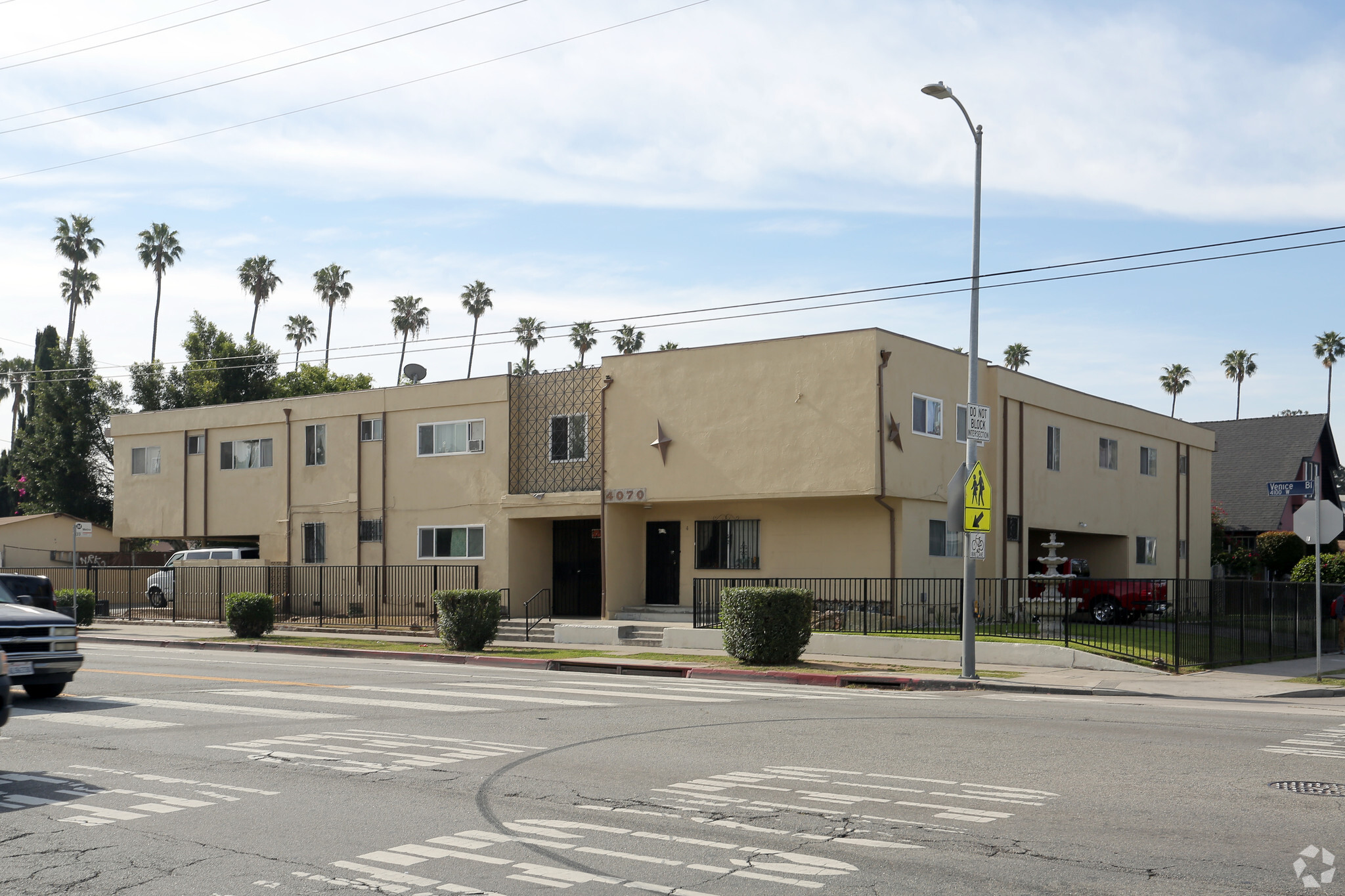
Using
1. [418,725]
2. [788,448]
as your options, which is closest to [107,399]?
[788,448]

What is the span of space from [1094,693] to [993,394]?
15.5 meters

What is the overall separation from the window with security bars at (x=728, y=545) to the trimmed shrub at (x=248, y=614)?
34.9 feet

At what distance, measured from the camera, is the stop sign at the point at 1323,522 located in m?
20.6

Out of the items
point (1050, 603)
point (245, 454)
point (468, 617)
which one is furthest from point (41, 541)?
point (1050, 603)

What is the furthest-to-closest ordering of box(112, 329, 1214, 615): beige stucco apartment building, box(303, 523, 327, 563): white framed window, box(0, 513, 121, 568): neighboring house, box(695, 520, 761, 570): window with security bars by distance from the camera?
box(0, 513, 121, 568): neighboring house → box(303, 523, 327, 563): white framed window → box(695, 520, 761, 570): window with security bars → box(112, 329, 1214, 615): beige stucco apartment building

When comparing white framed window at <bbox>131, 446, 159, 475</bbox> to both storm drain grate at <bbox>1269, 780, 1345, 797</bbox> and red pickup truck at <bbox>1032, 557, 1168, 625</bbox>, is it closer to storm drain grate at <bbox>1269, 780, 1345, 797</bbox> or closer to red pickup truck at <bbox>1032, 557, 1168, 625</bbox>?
red pickup truck at <bbox>1032, 557, 1168, 625</bbox>

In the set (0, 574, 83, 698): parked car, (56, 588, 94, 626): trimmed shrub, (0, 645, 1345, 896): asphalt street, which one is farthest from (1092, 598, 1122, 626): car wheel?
(56, 588, 94, 626): trimmed shrub

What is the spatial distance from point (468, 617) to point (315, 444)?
1547 cm

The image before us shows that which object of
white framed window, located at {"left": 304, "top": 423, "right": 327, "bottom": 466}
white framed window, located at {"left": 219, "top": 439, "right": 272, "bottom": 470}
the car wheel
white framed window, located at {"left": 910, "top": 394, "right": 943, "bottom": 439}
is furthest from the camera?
white framed window, located at {"left": 219, "top": 439, "right": 272, "bottom": 470}

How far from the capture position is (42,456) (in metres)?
62.9

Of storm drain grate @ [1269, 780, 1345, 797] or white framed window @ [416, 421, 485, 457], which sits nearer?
storm drain grate @ [1269, 780, 1345, 797]

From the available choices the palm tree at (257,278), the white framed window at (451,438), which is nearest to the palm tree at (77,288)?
the palm tree at (257,278)

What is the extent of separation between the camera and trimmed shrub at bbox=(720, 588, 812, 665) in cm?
2152

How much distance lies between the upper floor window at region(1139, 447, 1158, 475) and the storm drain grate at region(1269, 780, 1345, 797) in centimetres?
3200
